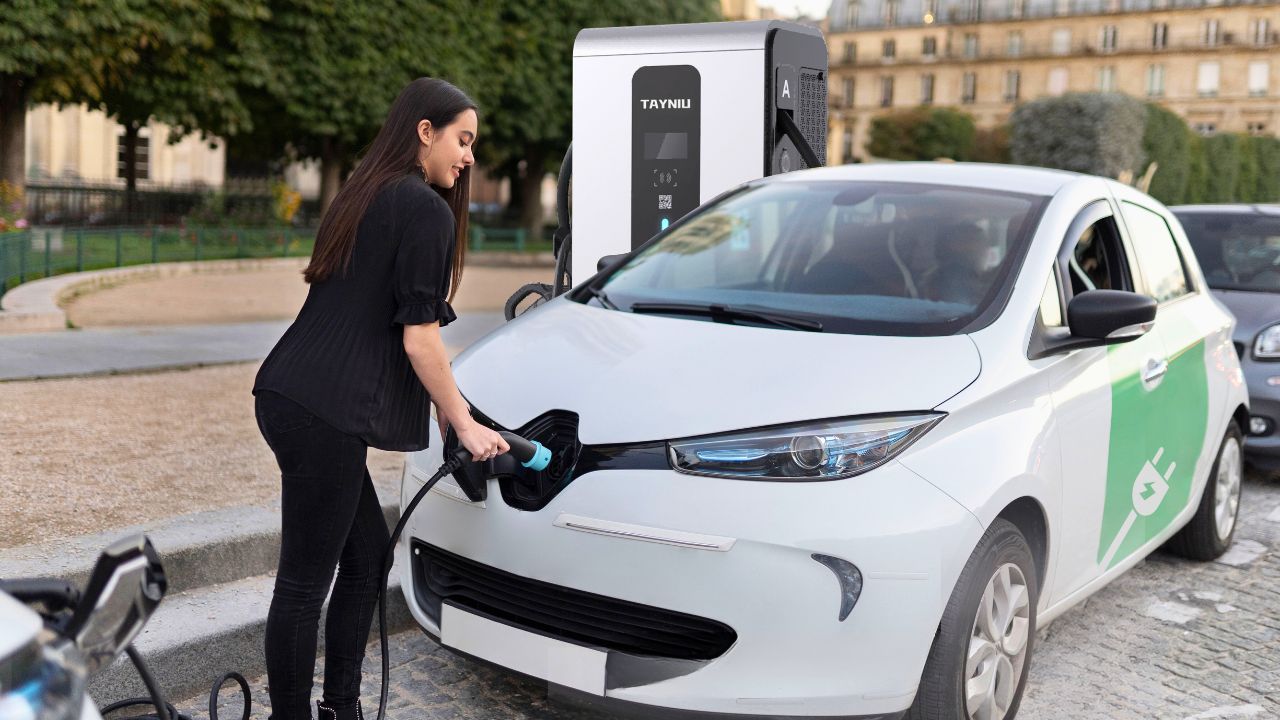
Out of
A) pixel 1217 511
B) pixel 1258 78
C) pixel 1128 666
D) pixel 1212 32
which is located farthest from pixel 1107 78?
pixel 1128 666

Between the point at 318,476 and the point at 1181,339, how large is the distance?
3220 millimetres

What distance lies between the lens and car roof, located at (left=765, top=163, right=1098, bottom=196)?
4258mm

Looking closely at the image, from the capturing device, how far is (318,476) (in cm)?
289

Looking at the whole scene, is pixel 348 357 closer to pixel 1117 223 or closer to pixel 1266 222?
pixel 1117 223

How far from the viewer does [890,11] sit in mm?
105312

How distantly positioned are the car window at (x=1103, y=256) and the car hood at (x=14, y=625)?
3.45 m

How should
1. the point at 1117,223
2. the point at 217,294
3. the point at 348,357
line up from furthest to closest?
1. the point at 217,294
2. the point at 1117,223
3. the point at 348,357

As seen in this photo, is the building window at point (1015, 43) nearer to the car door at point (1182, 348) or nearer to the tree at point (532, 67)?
the tree at point (532, 67)

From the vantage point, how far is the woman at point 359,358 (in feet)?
9.39

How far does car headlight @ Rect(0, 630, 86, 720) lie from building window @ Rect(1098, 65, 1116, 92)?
104 meters

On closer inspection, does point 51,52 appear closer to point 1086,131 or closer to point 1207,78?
point 1086,131

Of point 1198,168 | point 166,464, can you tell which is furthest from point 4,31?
point 1198,168

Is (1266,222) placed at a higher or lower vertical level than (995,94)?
lower

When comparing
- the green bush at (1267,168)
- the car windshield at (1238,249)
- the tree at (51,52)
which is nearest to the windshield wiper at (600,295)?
the car windshield at (1238,249)
